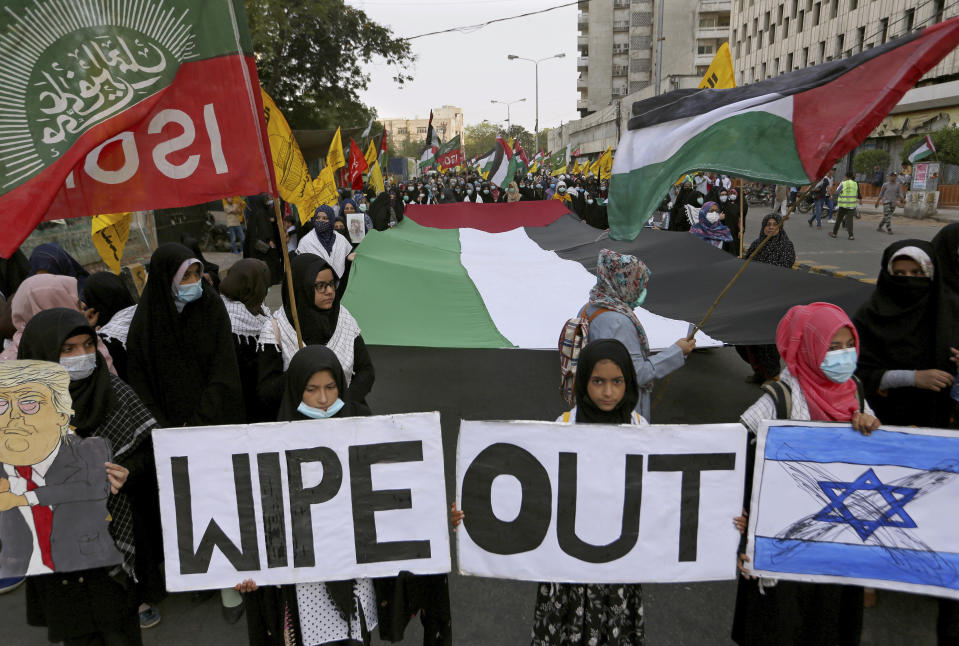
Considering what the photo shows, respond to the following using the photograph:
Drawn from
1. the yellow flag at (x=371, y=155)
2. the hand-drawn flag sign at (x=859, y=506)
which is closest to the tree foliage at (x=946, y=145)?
the yellow flag at (x=371, y=155)

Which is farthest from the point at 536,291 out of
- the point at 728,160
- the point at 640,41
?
the point at 640,41

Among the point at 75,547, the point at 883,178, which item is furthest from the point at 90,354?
the point at 883,178

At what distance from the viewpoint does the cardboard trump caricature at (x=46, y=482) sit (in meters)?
2.08

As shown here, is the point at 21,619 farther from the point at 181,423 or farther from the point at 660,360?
the point at 660,360

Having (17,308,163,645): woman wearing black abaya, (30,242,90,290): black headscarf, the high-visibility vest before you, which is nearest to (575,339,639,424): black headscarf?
(17,308,163,645): woman wearing black abaya

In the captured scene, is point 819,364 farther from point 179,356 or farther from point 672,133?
point 179,356

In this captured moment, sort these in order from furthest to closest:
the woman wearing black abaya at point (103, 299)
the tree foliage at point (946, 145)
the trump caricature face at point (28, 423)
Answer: the tree foliage at point (946, 145)
the woman wearing black abaya at point (103, 299)
the trump caricature face at point (28, 423)

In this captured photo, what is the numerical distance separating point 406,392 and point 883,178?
26.8 m

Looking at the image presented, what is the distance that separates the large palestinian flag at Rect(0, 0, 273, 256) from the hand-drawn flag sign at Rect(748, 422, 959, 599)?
7.47ft

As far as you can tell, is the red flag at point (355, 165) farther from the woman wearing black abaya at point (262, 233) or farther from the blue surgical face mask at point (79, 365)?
the blue surgical face mask at point (79, 365)

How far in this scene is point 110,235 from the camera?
5.22m

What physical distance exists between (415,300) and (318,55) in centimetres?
1820

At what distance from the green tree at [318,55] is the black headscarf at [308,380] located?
17.0 meters

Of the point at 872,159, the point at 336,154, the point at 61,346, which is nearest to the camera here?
the point at 61,346
